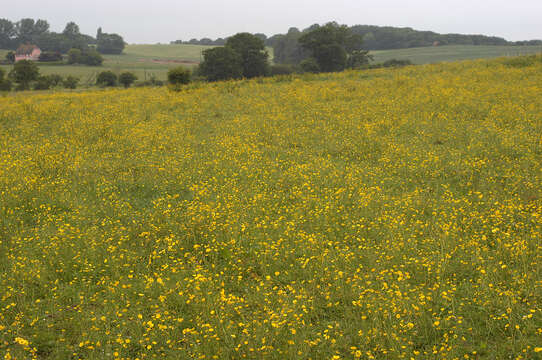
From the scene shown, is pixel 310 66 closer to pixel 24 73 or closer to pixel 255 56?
pixel 255 56

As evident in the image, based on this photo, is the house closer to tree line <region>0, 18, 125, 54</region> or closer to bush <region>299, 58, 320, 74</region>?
tree line <region>0, 18, 125, 54</region>

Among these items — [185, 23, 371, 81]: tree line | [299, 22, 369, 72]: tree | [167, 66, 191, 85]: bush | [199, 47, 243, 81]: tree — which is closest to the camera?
[167, 66, 191, 85]: bush

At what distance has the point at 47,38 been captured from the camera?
97500 mm

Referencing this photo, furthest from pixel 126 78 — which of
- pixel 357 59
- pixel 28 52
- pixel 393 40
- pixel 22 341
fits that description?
pixel 393 40

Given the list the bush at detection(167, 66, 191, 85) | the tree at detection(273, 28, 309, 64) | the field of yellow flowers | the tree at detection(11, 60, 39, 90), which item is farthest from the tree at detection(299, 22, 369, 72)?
the field of yellow flowers

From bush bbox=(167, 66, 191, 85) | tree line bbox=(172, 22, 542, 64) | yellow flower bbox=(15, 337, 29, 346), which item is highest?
tree line bbox=(172, 22, 542, 64)

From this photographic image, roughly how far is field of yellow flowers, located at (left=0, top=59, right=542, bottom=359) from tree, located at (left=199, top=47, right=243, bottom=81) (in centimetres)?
3657

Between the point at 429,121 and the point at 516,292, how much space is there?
10336 millimetres

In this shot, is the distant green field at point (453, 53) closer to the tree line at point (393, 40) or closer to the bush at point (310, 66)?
the tree line at point (393, 40)

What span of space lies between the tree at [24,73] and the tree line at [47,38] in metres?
59.1

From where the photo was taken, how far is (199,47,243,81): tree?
4784 cm

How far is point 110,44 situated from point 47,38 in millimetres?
16724

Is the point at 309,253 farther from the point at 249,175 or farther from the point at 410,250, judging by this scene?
the point at 249,175

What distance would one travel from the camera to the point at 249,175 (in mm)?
9195
